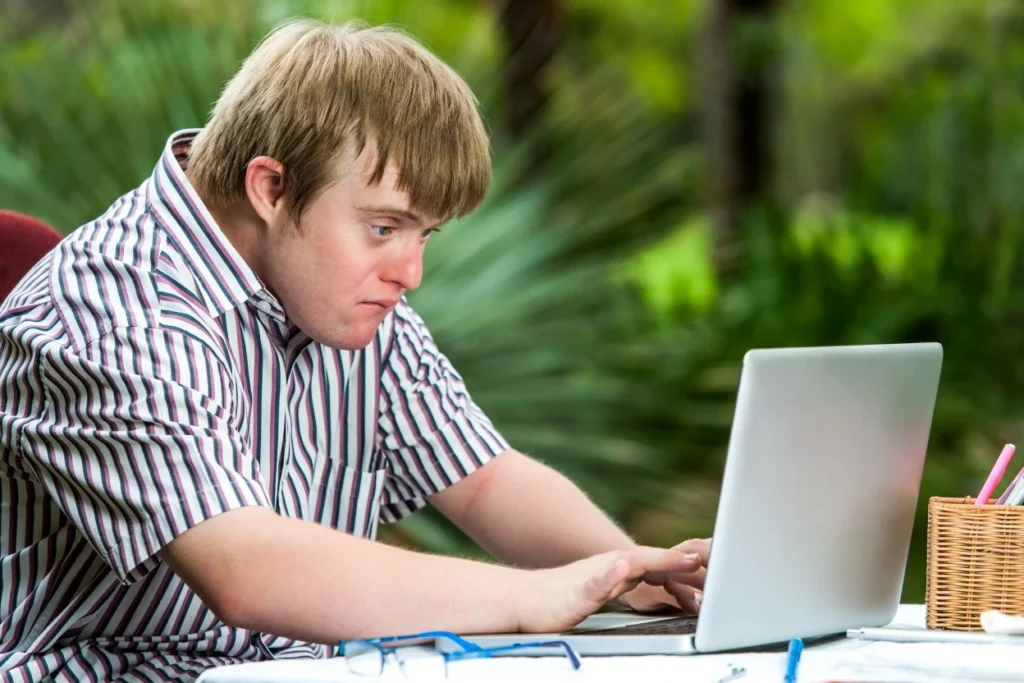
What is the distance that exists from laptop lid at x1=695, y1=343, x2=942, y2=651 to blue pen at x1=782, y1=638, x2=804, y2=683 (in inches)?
1.7

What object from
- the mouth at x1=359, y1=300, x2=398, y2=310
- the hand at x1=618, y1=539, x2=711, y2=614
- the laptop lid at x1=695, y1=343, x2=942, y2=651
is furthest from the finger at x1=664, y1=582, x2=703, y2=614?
the mouth at x1=359, y1=300, x2=398, y2=310

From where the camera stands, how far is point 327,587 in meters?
1.26

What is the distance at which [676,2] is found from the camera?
465 inches

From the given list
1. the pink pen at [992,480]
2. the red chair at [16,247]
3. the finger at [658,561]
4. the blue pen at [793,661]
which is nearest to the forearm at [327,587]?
the finger at [658,561]

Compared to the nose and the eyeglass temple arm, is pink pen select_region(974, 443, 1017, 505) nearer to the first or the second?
the eyeglass temple arm

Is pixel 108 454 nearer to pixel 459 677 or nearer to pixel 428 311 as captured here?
pixel 459 677

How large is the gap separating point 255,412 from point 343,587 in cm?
38

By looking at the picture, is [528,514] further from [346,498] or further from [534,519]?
[346,498]

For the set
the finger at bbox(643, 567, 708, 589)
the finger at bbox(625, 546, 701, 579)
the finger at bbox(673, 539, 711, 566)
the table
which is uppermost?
the finger at bbox(673, 539, 711, 566)

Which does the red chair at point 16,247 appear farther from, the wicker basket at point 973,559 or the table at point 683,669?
the wicker basket at point 973,559

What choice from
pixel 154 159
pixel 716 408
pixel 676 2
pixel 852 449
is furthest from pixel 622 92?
pixel 676 2

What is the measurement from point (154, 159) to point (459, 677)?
293cm

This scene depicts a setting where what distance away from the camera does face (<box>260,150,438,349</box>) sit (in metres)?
1.43

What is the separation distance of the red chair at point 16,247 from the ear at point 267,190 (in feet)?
1.27
